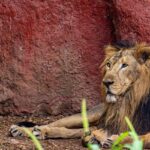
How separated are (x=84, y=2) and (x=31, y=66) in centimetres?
91

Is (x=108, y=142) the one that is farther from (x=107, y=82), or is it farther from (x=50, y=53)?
(x=50, y=53)

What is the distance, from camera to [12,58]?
6605 mm

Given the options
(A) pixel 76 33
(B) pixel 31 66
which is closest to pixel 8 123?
(B) pixel 31 66

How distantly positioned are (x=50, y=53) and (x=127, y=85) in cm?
184

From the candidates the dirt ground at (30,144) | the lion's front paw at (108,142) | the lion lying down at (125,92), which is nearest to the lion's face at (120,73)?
the lion lying down at (125,92)

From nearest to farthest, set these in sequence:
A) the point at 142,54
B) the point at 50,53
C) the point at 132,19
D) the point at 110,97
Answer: the point at 110,97 < the point at 142,54 < the point at 132,19 < the point at 50,53

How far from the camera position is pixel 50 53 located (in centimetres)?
665

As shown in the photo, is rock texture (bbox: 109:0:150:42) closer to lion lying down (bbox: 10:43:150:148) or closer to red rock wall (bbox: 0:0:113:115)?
red rock wall (bbox: 0:0:113:115)

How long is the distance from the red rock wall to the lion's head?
1.51 m

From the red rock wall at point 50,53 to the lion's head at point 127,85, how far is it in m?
1.51

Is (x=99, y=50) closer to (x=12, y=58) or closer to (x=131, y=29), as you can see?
(x=131, y=29)

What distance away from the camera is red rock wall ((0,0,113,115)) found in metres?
6.55

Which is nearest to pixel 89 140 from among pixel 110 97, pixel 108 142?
pixel 108 142

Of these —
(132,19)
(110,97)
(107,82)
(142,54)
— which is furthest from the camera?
(132,19)
